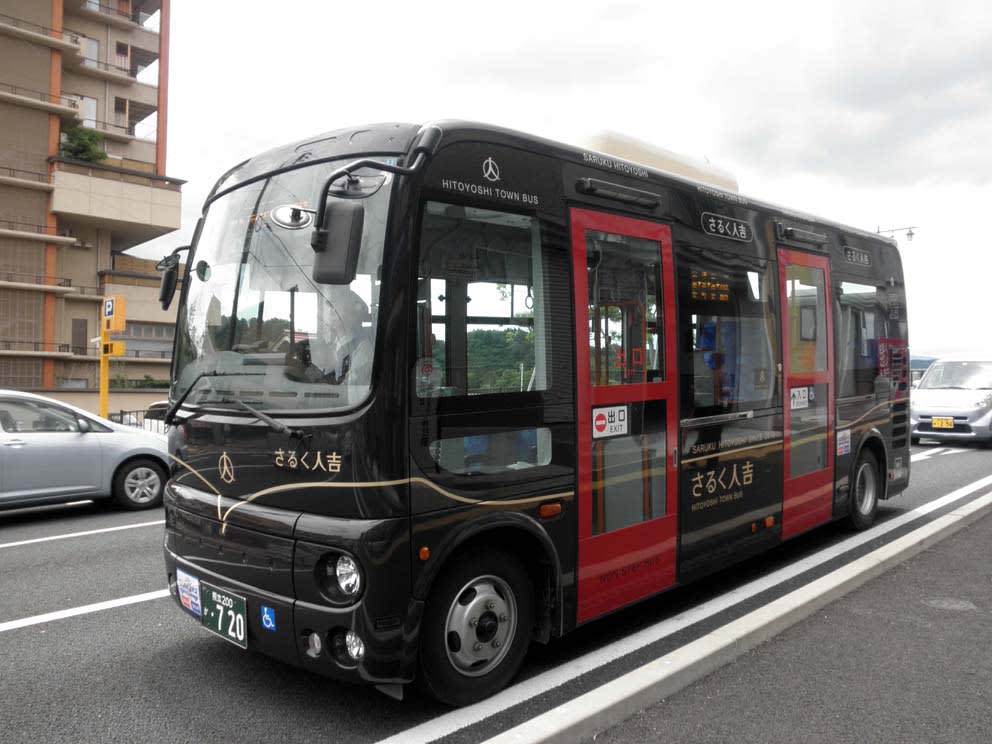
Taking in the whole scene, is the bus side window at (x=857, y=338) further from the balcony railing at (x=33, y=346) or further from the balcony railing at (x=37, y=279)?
the balcony railing at (x=37, y=279)

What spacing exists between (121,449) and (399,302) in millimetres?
7292

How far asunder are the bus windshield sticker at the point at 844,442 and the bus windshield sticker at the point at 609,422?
137 inches

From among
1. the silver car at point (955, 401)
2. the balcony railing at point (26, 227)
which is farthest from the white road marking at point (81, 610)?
the balcony railing at point (26, 227)

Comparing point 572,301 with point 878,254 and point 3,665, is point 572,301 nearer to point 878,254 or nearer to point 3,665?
point 3,665

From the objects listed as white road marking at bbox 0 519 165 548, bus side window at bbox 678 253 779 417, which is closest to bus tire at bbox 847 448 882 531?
bus side window at bbox 678 253 779 417

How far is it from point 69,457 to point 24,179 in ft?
123

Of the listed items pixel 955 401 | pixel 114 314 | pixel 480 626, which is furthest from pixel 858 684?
pixel 114 314

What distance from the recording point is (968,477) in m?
11.5

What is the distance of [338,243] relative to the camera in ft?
11.0

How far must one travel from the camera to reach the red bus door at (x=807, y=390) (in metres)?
6.40

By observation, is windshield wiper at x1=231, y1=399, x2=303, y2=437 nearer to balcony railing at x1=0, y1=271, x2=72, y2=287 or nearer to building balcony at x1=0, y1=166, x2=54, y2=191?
balcony railing at x1=0, y1=271, x2=72, y2=287

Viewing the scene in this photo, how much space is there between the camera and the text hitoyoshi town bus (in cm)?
349

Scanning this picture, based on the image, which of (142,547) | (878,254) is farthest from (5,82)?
(878,254)

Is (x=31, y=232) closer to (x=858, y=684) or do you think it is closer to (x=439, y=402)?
(x=439, y=402)
